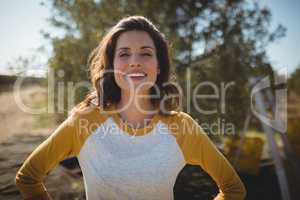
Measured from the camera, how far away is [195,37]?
379cm

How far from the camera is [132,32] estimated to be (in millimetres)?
1457

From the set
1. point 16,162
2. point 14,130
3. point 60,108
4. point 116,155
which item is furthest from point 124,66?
point 14,130

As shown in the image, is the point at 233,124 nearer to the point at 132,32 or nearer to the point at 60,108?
the point at 60,108

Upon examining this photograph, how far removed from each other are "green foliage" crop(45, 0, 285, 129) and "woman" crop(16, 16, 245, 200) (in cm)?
227

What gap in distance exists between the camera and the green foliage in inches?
145

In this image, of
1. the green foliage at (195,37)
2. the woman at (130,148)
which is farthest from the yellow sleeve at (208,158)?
the green foliage at (195,37)

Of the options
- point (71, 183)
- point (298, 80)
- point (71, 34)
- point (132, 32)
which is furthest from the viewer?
point (298, 80)

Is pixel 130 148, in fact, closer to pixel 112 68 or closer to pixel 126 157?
pixel 126 157

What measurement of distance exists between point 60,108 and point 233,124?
262 centimetres

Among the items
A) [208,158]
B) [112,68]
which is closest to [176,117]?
[208,158]

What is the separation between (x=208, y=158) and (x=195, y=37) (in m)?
2.75

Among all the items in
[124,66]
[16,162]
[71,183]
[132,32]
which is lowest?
[71,183]

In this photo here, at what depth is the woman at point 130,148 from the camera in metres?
1.29

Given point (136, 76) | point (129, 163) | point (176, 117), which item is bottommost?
point (129, 163)
